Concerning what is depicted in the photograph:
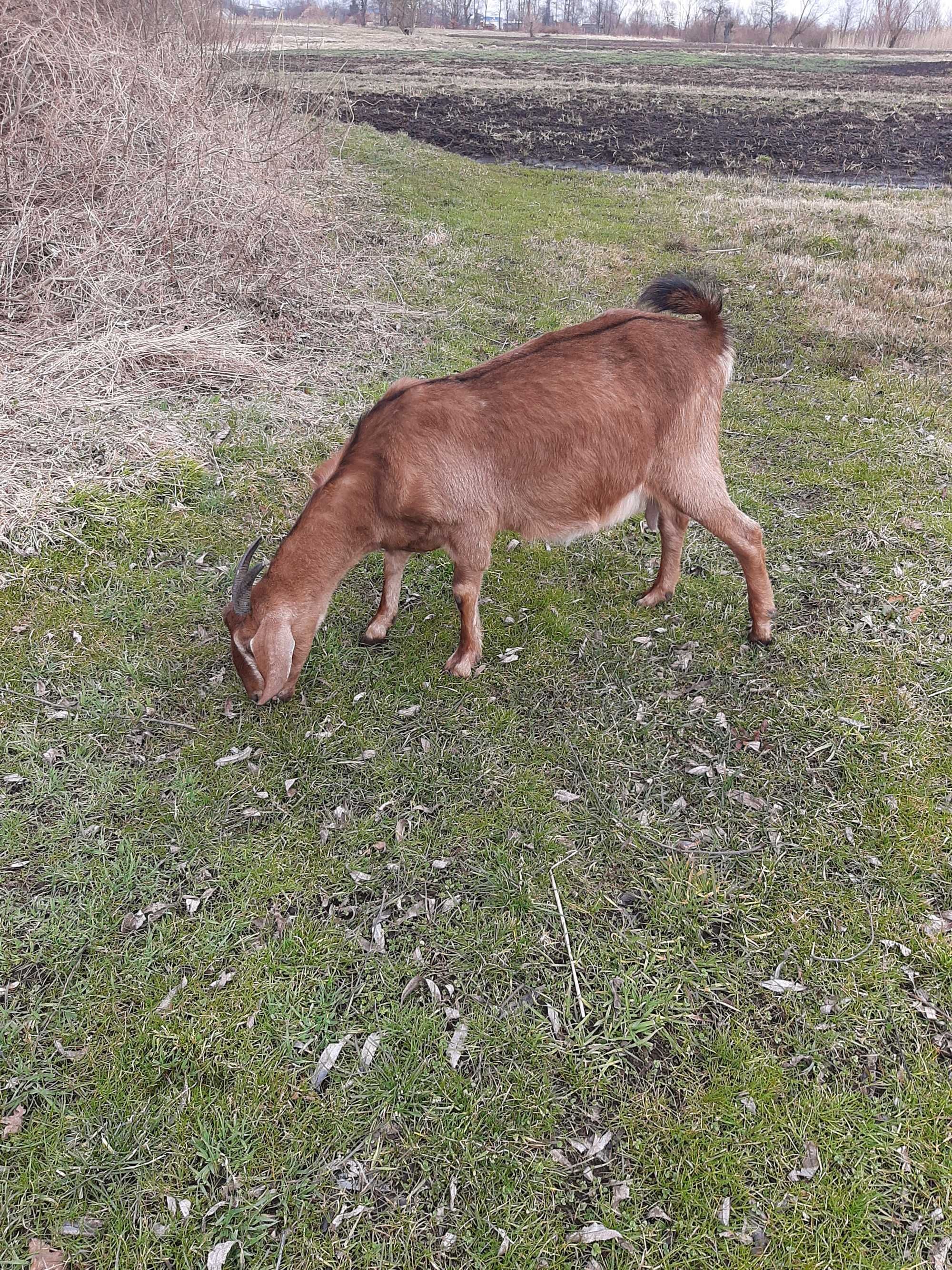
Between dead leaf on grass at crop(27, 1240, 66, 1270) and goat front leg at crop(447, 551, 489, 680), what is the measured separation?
315cm

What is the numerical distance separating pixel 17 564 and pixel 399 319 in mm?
5840

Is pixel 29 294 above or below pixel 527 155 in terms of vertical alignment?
below

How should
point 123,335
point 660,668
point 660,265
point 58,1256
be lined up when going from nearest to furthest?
point 58,1256, point 660,668, point 123,335, point 660,265

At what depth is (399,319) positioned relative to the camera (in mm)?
9352

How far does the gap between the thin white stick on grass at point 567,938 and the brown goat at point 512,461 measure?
1.70 metres

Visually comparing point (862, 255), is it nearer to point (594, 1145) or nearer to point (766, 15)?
point (594, 1145)

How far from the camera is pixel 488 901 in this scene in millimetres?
3516

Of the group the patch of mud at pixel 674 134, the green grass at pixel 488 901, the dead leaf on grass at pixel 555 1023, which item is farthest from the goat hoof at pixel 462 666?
the patch of mud at pixel 674 134

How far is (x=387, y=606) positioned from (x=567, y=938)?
2460 millimetres

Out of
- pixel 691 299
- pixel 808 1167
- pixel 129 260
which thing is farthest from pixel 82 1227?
pixel 129 260

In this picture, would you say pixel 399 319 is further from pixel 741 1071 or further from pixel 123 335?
pixel 741 1071

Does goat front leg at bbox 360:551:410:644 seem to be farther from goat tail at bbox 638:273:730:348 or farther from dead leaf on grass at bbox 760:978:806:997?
dead leaf on grass at bbox 760:978:806:997

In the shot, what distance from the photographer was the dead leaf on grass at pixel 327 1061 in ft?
9.47

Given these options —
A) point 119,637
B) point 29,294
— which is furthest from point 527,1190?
point 29,294
